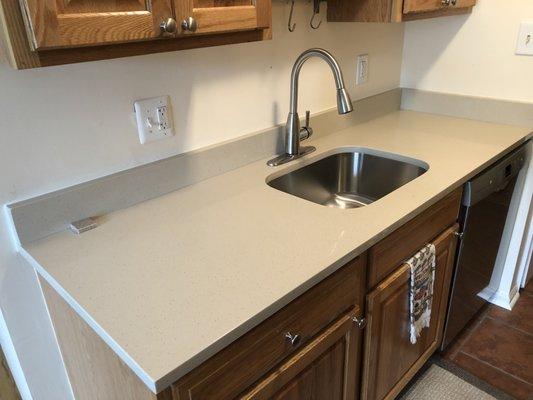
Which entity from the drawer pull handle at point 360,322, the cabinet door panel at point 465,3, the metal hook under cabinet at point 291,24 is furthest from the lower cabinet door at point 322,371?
the cabinet door panel at point 465,3

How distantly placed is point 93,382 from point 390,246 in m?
0.79

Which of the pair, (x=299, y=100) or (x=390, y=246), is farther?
(x=299, y=100)

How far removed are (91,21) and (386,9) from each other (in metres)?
1.03

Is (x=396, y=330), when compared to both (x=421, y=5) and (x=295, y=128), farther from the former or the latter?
(x=421, y=5)

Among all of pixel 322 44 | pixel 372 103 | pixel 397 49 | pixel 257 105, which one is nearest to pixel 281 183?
pixel 257 105

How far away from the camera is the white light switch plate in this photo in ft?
5.45

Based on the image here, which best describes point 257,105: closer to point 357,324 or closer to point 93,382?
point 357,324

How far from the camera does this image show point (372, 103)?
6.30 feet

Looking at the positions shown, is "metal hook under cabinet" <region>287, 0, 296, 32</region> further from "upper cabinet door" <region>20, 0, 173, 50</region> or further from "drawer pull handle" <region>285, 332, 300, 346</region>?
"drawer pull handle" <region>285, 332, 300, 346</region>

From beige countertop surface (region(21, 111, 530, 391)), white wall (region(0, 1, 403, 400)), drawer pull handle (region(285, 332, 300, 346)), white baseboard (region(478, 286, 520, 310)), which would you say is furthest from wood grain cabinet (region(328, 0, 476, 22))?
white baseboard (region(478, 286, 520, 310))

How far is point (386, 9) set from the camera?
1.43 metres

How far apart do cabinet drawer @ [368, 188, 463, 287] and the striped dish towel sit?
1.1 inches

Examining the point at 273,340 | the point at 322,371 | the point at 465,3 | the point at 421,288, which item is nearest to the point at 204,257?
the point at 273,340

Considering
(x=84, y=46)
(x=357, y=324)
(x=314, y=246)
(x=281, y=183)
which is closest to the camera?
(x=84, y=46)
